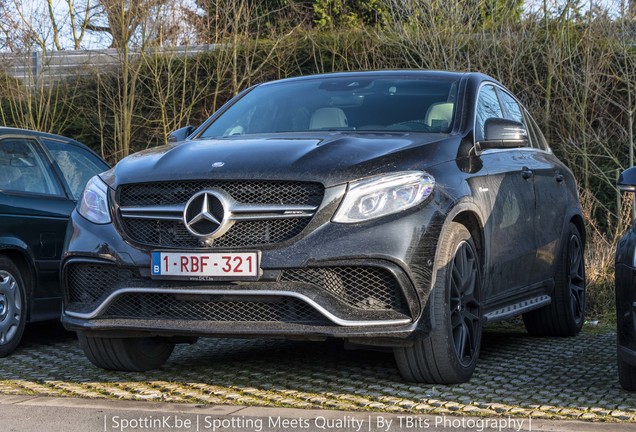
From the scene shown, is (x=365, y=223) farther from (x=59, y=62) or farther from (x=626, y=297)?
(x=59, y=62)

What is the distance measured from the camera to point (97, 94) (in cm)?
1806

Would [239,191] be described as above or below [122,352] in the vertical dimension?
above

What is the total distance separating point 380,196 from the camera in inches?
203

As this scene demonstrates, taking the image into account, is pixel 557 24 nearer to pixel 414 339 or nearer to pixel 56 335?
pixel 56 335

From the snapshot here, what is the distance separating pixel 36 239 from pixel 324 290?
305cm

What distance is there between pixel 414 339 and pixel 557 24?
11708 millimetres

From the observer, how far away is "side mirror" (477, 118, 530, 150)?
20.5 feet

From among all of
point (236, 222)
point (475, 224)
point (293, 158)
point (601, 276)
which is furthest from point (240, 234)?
point (601, 276)

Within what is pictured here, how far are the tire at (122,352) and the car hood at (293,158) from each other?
0.93 meters

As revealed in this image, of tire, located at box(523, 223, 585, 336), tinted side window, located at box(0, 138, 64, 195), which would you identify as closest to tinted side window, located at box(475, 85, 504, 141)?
tire, located at box(523, 223, 585, 336)

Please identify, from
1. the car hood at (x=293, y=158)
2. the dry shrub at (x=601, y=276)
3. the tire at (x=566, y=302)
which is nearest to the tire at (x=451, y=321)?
the car hood at (x=293, y=158)

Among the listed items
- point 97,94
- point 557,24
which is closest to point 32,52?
point 97,94

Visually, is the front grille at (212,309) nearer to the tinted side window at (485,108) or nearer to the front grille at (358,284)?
the front grille at (358,284)

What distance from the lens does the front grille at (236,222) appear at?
5129 millimetres
